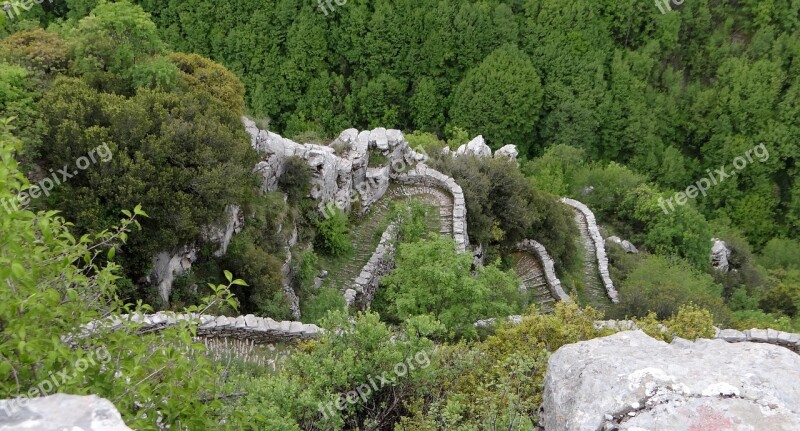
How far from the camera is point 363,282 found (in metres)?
17.8

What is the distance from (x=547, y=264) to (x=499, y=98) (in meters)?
31.4

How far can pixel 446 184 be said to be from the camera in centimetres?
2288

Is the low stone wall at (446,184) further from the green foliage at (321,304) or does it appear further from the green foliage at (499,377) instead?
the green foliage at (499,377)

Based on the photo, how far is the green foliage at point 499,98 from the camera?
53.3m

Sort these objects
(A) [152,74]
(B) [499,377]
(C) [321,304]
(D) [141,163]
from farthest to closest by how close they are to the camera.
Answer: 1. (C) [321,304]
2. (A) [152,74]
3. (D) [141,163]
4. (B) [499,377]

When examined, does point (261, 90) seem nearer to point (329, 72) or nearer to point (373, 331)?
point (329, 72)

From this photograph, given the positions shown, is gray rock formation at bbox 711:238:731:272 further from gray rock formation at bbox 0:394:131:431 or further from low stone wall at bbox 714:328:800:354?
gray rock formation at bbox 0:394:131:431

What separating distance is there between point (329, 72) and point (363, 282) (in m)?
43.0

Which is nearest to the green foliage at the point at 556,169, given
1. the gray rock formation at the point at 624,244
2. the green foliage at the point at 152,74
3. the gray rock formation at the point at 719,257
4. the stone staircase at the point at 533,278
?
the gray rock formation at the point at 624,244

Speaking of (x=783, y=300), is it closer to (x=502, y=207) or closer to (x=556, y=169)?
(x=556, y=169)

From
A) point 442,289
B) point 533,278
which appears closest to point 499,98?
point 533,278

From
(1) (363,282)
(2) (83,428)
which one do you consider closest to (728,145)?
(1) (363,282)

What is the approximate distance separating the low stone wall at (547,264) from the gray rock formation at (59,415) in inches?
820

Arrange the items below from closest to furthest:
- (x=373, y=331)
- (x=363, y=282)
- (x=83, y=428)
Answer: (x=83, y=428), (x=373, y=331), (x=363, y=282)
